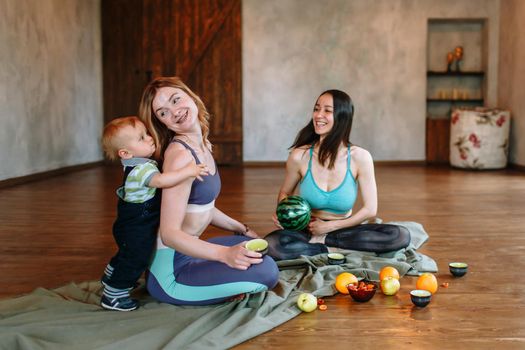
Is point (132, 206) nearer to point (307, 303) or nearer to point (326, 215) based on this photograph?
point (307, 303)

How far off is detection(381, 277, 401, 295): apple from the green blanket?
0.23 metres

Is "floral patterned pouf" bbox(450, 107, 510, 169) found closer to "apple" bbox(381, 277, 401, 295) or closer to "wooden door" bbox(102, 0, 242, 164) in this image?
"wooden door" bbox(102, 0, 242, 164)

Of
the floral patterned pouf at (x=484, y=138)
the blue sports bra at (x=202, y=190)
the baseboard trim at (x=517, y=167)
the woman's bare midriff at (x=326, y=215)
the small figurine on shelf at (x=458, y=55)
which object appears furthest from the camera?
the small figurine on shelf at (x=458, y=55)

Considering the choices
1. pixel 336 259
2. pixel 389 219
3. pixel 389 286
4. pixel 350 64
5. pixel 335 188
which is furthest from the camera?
pixel 350 64

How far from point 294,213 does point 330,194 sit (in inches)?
9.8

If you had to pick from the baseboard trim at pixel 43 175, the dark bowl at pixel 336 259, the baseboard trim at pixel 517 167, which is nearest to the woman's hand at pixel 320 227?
the dark bowl at pixel 336 259

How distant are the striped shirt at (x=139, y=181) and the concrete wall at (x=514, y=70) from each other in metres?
7.84

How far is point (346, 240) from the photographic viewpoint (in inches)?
131

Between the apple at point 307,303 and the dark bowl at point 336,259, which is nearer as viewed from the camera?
the apple at point 307,303

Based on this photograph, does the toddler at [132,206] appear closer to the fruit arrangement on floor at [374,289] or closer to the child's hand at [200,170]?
the child's hand at [200,170]

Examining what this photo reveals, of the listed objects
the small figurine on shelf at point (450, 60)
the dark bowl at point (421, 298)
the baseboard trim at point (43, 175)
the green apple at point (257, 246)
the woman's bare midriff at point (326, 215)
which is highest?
the small figurine on shelf at point (450, 60)

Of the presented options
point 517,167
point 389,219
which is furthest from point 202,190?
point 517,167

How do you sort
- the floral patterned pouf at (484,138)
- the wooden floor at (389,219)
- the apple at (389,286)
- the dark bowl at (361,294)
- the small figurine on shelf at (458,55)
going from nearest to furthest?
1. the wooden floor at (389,219)
2. the dark bowl at (361,294)
3. the apple at (389,286)
4. the floral patterned pouf at (484,138)
5. the small figurine on shelf at (458,55)

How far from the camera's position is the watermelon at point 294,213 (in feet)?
10.4
